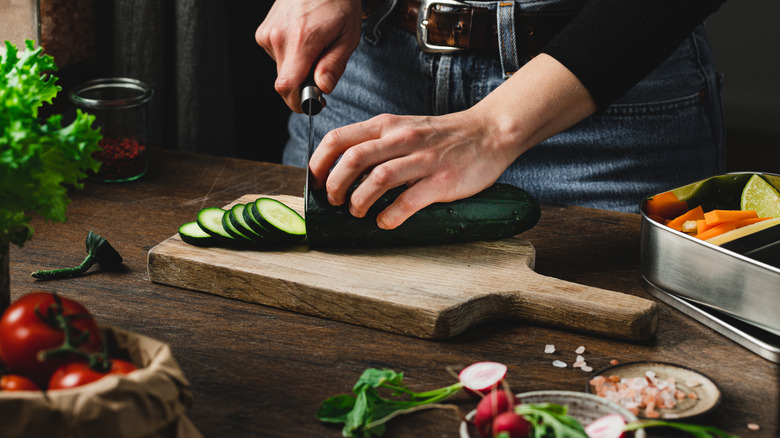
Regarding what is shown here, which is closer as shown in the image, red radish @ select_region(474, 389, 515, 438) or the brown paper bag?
the brown paper bag

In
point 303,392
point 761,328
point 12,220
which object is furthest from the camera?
point 761,328

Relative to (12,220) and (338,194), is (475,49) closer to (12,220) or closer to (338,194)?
(338,194)

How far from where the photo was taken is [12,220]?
0.95m

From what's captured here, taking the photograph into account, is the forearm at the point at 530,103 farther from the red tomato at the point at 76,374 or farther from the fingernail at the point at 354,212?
the red tomato at the point at 76,374

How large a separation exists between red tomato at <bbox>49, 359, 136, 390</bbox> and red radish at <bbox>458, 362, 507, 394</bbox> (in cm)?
51

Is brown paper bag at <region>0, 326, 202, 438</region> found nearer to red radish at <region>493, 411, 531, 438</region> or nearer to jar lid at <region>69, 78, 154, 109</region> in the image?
red radish at <region>493, 411, 531, 438</region>

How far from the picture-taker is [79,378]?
792mm

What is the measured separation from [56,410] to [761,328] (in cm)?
112

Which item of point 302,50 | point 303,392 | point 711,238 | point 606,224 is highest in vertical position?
point 302,50

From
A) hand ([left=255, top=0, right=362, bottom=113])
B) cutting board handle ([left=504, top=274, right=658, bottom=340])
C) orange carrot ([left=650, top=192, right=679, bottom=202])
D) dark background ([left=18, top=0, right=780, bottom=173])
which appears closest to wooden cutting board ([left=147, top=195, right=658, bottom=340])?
cutting board handle ([left=504, top=274, right=658, bottom=340])

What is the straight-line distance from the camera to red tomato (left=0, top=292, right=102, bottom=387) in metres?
0.83

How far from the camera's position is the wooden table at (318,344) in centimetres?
107

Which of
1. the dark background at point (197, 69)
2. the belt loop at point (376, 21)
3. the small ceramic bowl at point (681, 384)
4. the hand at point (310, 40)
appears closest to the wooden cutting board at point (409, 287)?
the small ceramic bowl at point (681, 384)

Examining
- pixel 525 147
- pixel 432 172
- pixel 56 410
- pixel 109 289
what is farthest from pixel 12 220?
pixel 525 147
